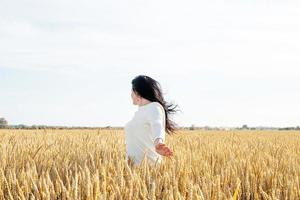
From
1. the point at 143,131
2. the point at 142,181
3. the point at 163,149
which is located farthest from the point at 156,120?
the point at 142,181

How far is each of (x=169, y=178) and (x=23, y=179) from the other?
0.79 m

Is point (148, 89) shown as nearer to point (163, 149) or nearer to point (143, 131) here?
point (143, 131)

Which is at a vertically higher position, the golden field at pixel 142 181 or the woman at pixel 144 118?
the woman at pixel 144 118

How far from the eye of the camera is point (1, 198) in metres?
2.65

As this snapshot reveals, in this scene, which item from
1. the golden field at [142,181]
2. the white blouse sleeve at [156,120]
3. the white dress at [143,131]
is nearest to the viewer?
the golden field at [142,181]

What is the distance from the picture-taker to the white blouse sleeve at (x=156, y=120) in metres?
4.24

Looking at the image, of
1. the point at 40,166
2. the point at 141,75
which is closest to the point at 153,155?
the point at 141,75

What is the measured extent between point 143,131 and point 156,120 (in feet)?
0.85

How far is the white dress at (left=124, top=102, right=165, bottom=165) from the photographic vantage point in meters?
4.45

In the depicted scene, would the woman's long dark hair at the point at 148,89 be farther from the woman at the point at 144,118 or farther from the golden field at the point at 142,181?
the golden field at the point at 142,181

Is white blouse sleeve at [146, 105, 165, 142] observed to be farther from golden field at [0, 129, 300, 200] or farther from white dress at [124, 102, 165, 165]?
golden field at [0, 129, 300, 200]

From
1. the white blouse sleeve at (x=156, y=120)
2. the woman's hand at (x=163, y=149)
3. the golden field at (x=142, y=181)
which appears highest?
the white blouse sleeve at (x=156, y=120)

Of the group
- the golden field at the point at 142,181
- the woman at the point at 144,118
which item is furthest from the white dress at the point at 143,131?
the golden field at the point at 142,181

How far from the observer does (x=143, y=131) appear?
4.59m
